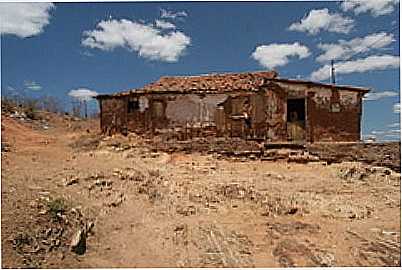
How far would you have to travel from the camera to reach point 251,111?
47.7ft

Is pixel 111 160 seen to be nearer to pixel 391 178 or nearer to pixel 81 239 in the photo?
pixel 81 239

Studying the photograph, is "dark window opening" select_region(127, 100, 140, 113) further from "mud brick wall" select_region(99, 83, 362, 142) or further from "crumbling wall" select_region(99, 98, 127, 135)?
"crumbling wall" select_region(99, 98, 127, 135)

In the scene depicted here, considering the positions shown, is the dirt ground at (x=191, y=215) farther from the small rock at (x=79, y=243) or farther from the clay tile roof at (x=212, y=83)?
the clay tile roof at (x=212, y=83)

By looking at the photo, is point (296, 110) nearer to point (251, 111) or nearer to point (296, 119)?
point (296, 119)

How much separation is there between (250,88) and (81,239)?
904cm

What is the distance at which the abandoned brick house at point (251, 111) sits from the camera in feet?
47.6

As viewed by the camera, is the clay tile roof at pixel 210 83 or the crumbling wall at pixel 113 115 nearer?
the clay tile roof at pixel 210 83

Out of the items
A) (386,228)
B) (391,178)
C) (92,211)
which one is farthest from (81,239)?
(391,178)

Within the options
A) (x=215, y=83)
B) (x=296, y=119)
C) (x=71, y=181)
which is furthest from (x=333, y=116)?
(x=71, y=181)

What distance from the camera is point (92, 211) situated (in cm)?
733

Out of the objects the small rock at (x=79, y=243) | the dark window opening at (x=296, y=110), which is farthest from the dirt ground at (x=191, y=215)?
the dark window opening at (x=296, y=110)

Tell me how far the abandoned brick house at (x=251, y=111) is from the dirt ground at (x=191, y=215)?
11.4ft

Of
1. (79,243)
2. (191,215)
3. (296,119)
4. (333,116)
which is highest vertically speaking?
(333,116)

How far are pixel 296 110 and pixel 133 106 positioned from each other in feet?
16.2
